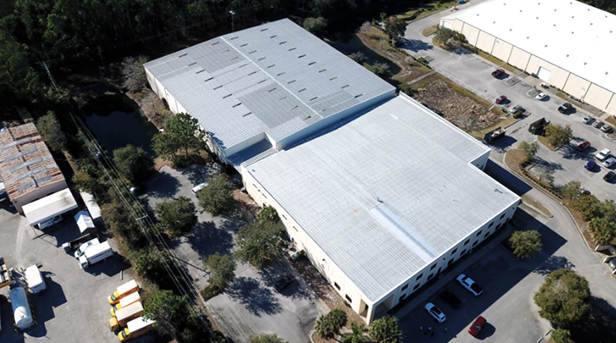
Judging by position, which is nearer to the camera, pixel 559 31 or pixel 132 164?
pixel 132 164

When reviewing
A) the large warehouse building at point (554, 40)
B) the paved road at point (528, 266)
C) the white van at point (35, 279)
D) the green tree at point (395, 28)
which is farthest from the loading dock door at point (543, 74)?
the white van at point (35, 279)

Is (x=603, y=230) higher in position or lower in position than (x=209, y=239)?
higher

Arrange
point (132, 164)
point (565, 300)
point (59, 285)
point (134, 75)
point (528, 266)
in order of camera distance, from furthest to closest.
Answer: point (134, 75), point (132, 164), point (528, 266), point (59, 285), point (565, 300)

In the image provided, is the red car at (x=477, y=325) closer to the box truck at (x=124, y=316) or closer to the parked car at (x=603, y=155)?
the box truck at (x=124, y=316)

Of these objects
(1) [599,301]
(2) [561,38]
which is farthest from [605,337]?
(2) [561,38]

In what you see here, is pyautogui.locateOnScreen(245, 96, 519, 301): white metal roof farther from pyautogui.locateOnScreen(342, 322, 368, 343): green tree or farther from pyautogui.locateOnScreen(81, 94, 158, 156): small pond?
pyautogui.locateOnScreen(81, 94, 158, 156): small pond

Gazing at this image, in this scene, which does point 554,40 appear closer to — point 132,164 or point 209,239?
point 209,239

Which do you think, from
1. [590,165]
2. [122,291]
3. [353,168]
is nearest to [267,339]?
[122,291]
